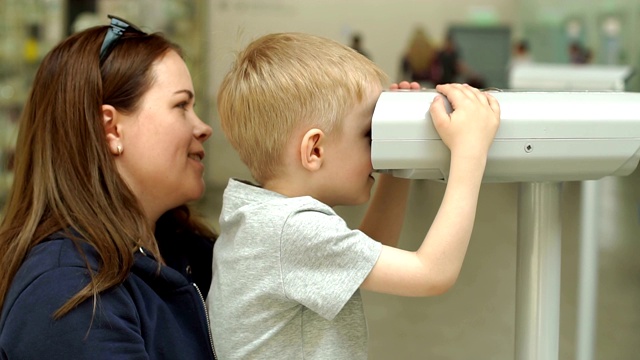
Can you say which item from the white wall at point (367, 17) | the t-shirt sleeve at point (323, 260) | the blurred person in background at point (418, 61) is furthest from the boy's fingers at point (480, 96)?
the blurred person in background at point (418, 61)

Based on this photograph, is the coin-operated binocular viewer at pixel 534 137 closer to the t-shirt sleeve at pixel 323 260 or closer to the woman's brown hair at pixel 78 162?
the t-shirt sleeve at pixel 323 260

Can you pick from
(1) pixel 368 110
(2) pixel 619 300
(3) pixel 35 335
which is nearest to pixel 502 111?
(1) pixel 368 110

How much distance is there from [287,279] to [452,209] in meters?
0.26

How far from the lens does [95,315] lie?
1.24 meters

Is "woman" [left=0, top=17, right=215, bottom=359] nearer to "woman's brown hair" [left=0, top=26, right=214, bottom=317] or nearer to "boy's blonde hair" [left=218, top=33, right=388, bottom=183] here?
"woman's brown hair" [left=0, top=26, right=214, bottom=317]

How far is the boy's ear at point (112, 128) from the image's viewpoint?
144 cm

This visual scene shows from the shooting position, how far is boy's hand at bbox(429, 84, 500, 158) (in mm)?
1133

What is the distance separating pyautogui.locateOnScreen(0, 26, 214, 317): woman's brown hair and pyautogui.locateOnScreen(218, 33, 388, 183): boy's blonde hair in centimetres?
25

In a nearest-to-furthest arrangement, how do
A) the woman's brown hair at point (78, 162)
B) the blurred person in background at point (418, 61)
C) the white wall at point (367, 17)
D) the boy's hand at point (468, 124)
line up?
the boy's hand at point (468, 124), the woman's brown hair at point (78, 162), the white wall at point (367, 17), the blurred person in background at point (418, 61)

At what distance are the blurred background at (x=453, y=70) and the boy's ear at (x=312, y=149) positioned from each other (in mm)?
276

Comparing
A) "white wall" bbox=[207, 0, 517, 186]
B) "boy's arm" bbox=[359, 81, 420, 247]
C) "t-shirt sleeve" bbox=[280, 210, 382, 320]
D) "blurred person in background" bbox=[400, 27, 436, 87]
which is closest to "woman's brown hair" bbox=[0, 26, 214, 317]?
"t-shirt sleeve" bbox=[280, 210, 382, 320]

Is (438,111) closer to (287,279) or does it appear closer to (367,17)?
(287,279)

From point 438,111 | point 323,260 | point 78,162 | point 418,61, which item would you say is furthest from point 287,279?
point 418,61

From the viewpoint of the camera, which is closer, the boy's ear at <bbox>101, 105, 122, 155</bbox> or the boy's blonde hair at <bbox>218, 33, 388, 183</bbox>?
the boy's blonde hair at <bbox>218, 33, 388, 183</bbox>
